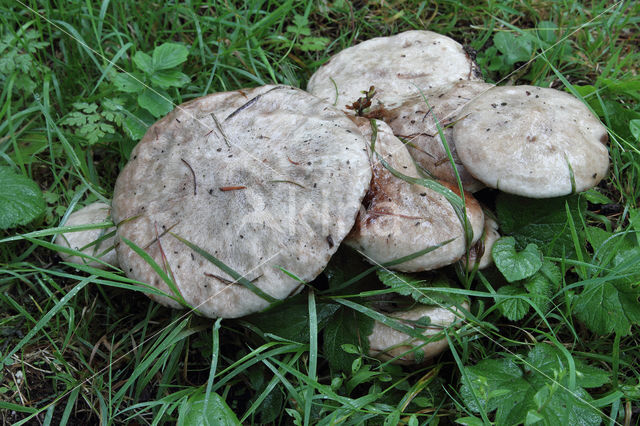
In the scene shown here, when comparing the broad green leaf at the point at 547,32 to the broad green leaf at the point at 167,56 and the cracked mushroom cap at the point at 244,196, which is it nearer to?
the cracked mushroom cap at the point at 244,196

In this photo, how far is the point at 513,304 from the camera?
8.36ft

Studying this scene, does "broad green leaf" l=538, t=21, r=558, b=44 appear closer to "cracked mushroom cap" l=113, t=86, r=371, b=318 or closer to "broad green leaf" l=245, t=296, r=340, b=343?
"cracked mushroom cap" l=113, t=86, r=371, b=318

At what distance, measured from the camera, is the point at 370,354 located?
256 centimetres

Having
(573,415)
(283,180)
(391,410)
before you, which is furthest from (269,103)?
(573,415)

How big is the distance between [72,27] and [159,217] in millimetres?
1940

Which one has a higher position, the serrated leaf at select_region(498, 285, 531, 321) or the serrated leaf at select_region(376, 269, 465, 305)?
the serrated leaf at select_region(376, 269, 465, 305)

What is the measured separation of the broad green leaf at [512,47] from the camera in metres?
3.85

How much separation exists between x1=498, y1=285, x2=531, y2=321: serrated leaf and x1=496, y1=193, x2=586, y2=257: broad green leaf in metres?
0.28

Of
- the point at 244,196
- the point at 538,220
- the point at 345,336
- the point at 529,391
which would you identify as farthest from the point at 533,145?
the point at 244,196

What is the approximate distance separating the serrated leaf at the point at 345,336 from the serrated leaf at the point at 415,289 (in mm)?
235

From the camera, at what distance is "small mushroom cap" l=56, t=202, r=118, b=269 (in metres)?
3.00

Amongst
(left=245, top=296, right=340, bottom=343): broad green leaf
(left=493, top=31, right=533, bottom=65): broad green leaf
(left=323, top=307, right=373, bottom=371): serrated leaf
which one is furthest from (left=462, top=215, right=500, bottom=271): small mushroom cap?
(left=493, top=31, right=533, bottom=65): broad green leaf

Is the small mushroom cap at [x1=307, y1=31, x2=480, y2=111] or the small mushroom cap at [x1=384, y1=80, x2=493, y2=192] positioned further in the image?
the small mushroom cap at [x1=307, y1=31, x2=480, y2=111]

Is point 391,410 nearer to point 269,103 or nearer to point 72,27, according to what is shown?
point 269,103
